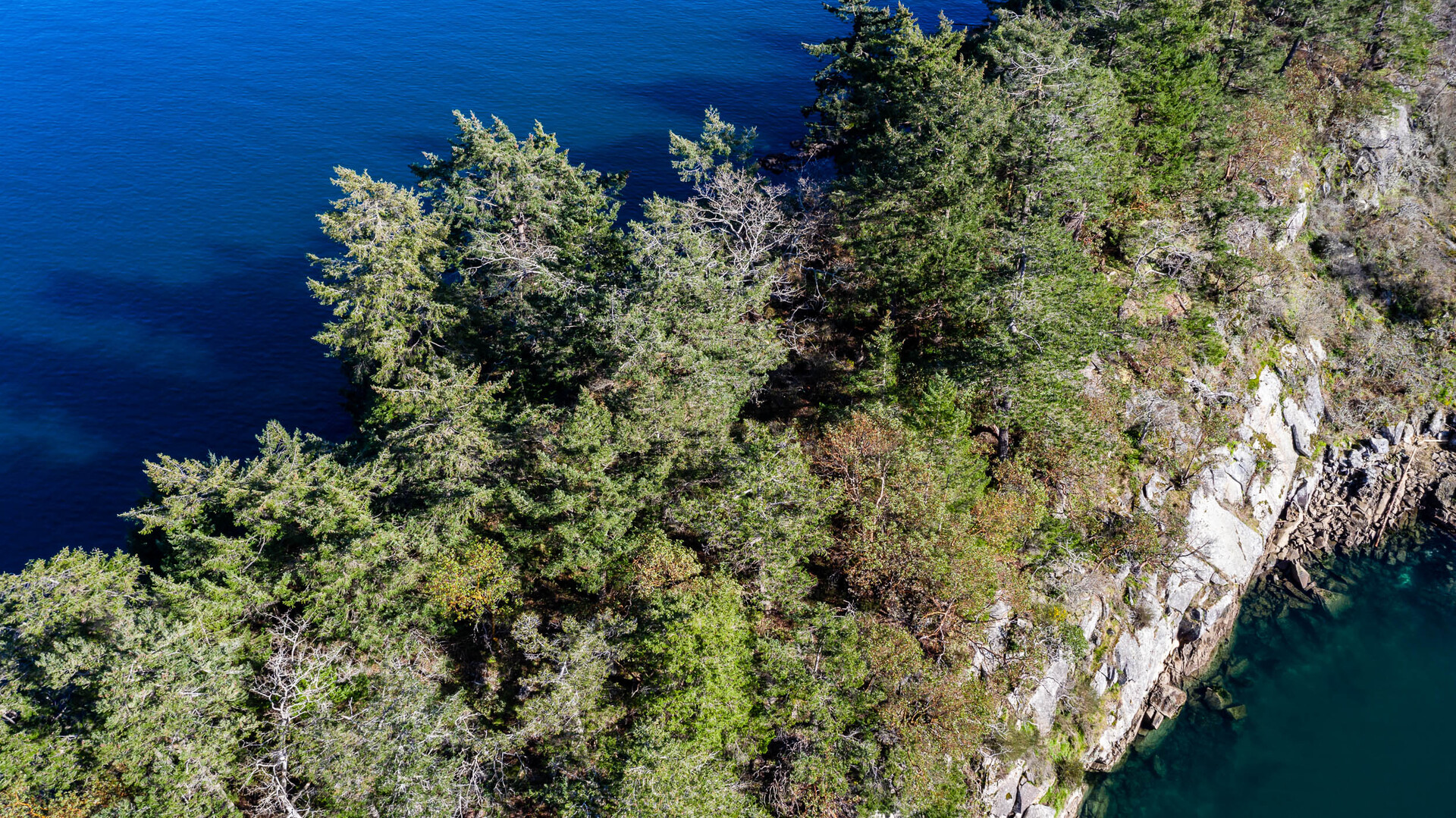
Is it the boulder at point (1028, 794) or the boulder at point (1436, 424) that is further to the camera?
the boulder at point (1436, 424)

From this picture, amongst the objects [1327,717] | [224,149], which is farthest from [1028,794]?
[224,149]

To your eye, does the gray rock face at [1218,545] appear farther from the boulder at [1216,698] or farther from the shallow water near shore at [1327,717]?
the boulder at [1216,698]

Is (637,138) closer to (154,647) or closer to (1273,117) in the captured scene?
(1273,117)

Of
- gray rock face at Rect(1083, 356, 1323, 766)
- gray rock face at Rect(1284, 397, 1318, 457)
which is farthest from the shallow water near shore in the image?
gray rock face at Rect(1284, 397, 1318, 457)

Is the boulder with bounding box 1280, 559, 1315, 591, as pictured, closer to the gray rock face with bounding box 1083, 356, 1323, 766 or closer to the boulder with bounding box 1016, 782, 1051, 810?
the gray rock face with bounding box 1083, 356, 1323, 766

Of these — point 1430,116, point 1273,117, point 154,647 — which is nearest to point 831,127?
point 1273,117

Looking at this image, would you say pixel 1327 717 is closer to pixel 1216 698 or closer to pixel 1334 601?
pixel 1216 698

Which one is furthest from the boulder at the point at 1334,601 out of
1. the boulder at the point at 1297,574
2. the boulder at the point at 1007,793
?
the boulder at the point at 1007,793
